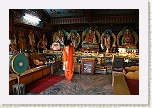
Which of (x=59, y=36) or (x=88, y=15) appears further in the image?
(x=59, y=36)

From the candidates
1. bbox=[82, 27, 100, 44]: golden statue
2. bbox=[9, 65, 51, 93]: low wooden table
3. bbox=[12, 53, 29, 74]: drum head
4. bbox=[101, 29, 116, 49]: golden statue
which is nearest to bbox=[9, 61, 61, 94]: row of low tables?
bbox=[9, 65, 51, 93]: low wooden table

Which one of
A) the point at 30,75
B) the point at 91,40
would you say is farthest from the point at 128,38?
the point at 30,75

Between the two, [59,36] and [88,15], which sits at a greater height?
[88,15]

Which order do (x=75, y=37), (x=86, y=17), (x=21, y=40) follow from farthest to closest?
1. (x=75, y=37)
2. (x=21, y=40)
3. (x=86, y=17)

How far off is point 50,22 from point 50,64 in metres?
3.13

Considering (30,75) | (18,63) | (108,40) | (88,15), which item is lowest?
(30,75)

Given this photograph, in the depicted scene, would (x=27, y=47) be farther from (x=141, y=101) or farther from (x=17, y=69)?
(x=141, y=101)

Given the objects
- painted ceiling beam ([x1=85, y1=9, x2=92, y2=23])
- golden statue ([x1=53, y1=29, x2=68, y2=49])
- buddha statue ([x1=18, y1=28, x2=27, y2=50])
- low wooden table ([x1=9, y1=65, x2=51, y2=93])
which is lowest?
low wooden table ([x1=9, y1=65, x2=51, y2=93])

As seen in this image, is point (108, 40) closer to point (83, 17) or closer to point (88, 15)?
point (83, 17)

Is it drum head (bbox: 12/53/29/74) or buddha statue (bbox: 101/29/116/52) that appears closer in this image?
drum head (bbox: 12/53/29/74)

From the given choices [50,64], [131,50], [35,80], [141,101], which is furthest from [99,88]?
[131,50]

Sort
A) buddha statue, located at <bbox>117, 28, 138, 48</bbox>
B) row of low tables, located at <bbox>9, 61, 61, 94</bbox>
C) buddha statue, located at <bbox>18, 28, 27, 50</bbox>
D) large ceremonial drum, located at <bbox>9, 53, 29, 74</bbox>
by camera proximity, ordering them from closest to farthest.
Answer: large ceremonial drum, located at <bbox>9, 53, 29, 74</bbox>
row of low tables, located at <bbox>9, 61, 61, 94</bbox>
buddha statue, located at <bbox>18, 28, 27, 50</bbox>
buddha statue, located at <bbox>117, 28, 138, 48</bbox>

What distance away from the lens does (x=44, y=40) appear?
28.6 ft

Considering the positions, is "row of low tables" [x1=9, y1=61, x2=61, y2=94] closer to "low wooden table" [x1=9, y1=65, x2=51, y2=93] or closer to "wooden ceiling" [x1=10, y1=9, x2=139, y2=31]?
"low wooden table" [x1=9, y1=65, x2=51, y2=93]
